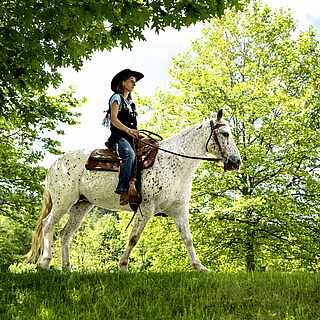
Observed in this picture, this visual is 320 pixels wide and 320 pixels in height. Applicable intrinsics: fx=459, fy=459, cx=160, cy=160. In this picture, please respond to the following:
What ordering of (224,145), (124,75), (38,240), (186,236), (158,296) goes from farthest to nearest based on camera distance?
(38,240) < (124,75) < (224,145) < (186,236) < (158,296)

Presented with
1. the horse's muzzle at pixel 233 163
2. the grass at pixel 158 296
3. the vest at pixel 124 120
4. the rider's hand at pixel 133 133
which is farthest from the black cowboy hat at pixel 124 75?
the grass at pixel 158 296

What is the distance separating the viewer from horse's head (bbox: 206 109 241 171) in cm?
805

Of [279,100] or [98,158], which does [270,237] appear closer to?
[279,100]

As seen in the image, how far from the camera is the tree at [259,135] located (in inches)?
667

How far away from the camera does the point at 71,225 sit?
8.86 metres

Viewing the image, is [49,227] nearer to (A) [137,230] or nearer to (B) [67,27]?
(A) [137,230]

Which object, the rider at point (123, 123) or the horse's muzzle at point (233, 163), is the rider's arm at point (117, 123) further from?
the horse's muzzle at point (233, 163)

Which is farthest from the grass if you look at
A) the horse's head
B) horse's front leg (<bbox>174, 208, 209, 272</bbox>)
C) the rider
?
the horse's head

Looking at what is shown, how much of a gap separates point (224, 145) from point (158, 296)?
3.43 meters

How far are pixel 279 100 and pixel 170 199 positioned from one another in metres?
11.2

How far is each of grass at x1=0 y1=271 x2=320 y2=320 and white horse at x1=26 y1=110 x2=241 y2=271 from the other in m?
1.32

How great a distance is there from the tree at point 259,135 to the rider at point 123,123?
8251 millimetres

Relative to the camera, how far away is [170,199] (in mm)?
7848

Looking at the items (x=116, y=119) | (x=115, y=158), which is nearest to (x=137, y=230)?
(x=115, y=158)
